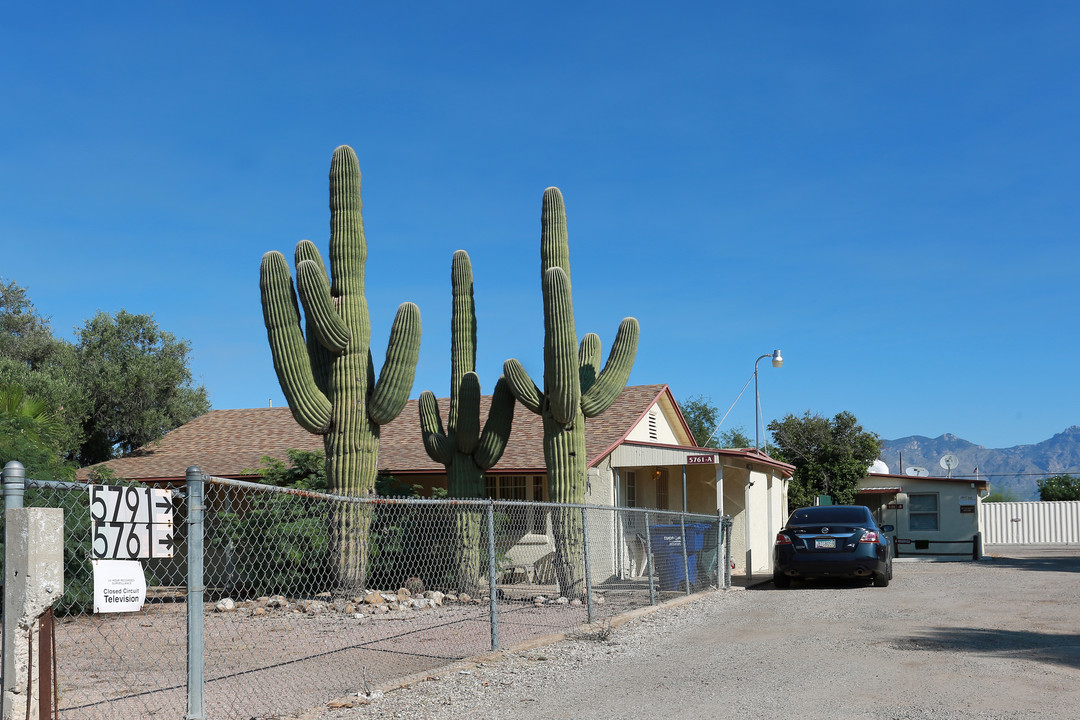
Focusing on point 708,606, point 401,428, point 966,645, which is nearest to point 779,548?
point 708,606

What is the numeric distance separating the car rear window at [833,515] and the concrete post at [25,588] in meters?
13.4

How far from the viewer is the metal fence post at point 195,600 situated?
5145 mm

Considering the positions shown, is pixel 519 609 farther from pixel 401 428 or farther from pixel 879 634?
pixel 401 428

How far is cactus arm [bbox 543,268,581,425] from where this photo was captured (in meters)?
14.3

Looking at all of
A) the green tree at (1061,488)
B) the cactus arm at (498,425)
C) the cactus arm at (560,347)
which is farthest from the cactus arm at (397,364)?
the green tree at (1061,488)

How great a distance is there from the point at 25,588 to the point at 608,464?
16.5 m

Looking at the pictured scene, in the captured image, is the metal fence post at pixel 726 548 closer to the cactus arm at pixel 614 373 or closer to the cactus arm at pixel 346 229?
the cactus arm at pixel 614 373

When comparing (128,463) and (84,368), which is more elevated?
(84,368)

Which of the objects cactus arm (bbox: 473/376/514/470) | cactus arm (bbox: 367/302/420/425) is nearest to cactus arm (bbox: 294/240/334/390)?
cactus arm (bbox: 367/302/420/425)

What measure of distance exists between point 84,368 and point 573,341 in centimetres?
2345

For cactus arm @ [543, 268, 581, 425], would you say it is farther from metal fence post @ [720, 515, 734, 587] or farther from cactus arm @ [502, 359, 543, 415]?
metal fence post @ [720, 515, 734, 587]

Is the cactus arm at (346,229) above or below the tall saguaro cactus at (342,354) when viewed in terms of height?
above

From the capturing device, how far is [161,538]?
479 centimetres

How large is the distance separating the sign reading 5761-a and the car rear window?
42.0 feet
